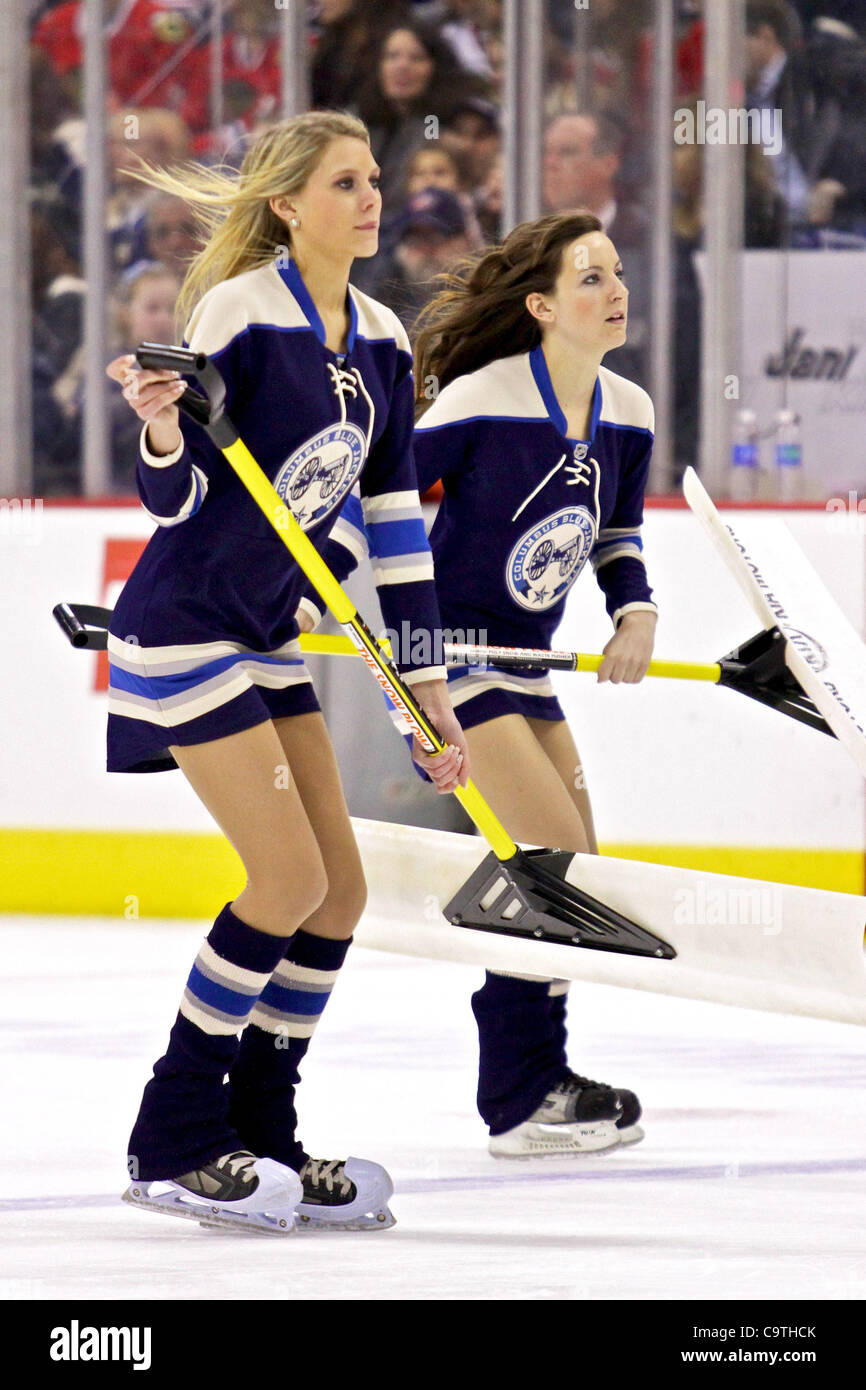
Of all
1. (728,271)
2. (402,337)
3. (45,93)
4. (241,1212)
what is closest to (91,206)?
(45,93)

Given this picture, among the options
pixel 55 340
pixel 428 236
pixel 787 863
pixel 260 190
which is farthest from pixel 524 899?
pixel 428 236

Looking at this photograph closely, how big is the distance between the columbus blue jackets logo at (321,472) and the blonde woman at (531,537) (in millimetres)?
464

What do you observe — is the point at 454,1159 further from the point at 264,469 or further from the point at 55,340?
the point at 55,340

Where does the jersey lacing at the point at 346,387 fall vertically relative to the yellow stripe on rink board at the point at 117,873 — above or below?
above

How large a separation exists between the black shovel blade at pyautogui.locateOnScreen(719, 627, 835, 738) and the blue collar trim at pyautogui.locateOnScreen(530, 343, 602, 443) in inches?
19.6

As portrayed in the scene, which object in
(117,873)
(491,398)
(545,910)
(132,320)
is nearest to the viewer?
(545,910)

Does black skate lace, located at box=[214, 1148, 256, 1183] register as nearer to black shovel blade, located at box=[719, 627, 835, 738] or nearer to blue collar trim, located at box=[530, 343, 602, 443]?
blue collar trim, located at box=[530, 343, 602, 443]

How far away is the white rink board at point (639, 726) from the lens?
15.5ft

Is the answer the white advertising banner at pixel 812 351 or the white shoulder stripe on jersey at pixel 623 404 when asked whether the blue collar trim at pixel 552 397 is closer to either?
the white shoulder stripe on jersey at pixel 623 404

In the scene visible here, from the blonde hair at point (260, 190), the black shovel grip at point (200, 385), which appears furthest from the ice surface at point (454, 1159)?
the blonde hair at point (260, 190)

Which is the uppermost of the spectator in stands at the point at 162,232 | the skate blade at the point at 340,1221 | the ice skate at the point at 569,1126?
the spectator in stands at the point at 162,232

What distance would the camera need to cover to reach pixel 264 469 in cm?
223

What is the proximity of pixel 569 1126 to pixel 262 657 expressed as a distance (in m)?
0.90

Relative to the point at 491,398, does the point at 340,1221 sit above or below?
below
